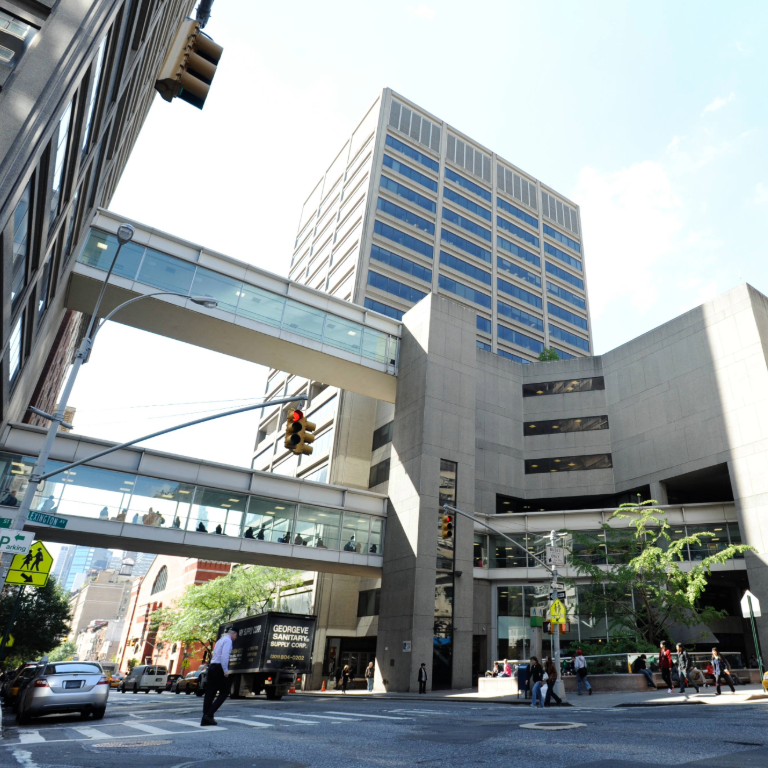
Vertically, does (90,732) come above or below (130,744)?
below

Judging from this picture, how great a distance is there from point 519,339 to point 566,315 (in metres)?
12.2

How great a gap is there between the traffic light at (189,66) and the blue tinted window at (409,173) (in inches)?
2515

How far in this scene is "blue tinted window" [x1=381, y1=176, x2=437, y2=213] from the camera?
220 feet

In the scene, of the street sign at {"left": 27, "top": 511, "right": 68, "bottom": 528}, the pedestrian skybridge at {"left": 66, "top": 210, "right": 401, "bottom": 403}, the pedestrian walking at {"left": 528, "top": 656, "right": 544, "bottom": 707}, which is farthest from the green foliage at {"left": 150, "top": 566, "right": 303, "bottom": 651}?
the street sign at {"left": 27, "top": 511, "right": 68, "bottom": 528}

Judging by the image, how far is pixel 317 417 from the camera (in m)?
57.7

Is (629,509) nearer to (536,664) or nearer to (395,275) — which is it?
(536,664)

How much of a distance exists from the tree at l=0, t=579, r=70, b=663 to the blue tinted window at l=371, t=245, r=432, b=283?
42.3 metres

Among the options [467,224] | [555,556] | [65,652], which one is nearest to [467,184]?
[467,224]

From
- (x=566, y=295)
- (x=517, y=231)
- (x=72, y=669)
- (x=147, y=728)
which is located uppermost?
(x=517, y=231)

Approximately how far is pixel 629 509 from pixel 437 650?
14.6m

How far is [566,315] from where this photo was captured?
81.3 meters

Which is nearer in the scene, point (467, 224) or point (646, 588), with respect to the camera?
point (646, 588)

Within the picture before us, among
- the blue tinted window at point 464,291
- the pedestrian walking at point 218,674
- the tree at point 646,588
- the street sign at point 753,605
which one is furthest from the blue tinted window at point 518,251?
the pedestrian walking at point 218,674

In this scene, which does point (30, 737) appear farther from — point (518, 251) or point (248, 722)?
point (518, 251)
